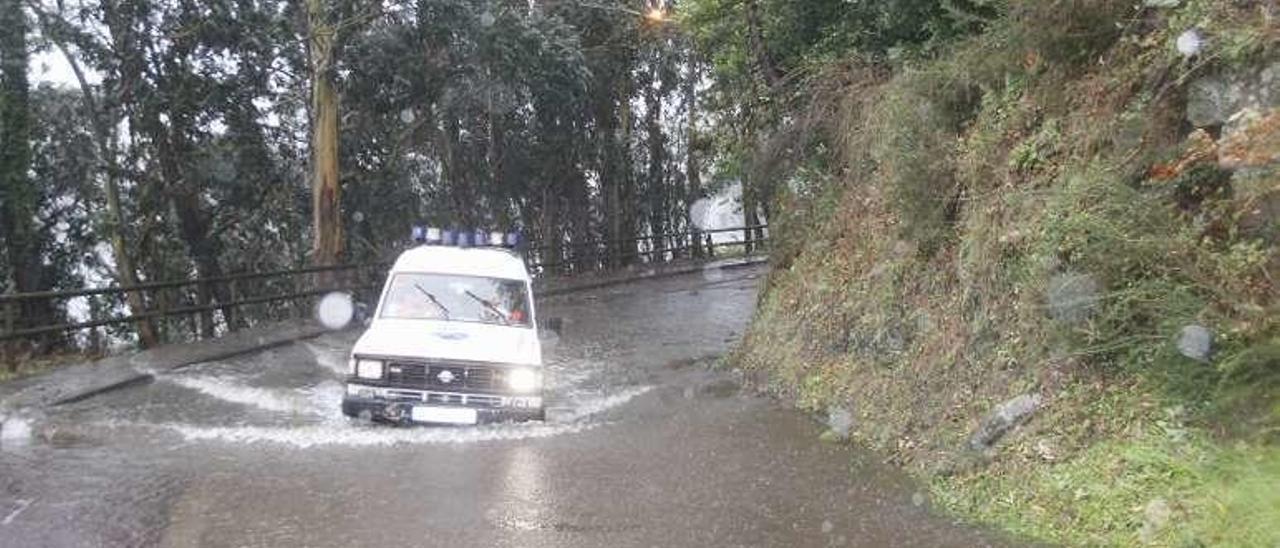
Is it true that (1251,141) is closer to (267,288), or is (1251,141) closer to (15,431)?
(15,431)

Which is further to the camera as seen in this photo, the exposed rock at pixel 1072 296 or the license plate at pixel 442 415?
the license plate at pixel 442 415

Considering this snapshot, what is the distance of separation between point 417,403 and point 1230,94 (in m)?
7.06

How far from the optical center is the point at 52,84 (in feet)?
72.8

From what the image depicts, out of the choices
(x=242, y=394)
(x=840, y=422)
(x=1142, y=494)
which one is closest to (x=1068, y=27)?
(x=840, y=422)

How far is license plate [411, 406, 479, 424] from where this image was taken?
10.0 meters

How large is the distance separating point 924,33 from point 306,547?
982 cm

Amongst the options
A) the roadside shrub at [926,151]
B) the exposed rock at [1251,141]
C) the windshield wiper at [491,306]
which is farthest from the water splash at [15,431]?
the exposed rock at [1251,141]

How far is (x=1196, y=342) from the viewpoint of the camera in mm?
6391

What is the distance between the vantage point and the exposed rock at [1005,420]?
7.40 meters

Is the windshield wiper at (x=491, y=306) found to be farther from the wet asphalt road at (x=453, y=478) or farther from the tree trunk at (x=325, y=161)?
the tree trunk at (x=325, y=161)

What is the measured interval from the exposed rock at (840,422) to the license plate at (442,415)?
332 centimetres

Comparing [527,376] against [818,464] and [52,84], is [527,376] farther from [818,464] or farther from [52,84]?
[52,84]

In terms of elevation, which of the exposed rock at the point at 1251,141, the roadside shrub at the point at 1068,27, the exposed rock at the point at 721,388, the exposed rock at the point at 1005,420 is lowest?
the exposed rock at the point at 721,388

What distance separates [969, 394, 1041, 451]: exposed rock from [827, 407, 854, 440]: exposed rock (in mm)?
1913
